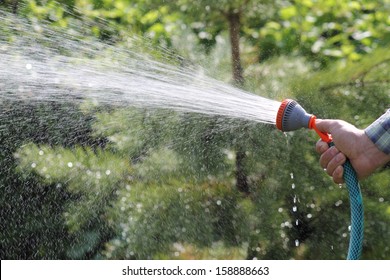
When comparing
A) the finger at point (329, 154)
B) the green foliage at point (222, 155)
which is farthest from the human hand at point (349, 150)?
the green foliage at point (222, 155)

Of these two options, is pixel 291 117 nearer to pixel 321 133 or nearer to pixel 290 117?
pixel 290 117

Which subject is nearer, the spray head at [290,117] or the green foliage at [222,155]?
the spray head at [290,117]

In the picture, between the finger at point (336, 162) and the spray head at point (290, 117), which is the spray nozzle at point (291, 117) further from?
the finger at point (336, 162)

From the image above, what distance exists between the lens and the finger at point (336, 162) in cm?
213

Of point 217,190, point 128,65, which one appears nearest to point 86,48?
point 128,65

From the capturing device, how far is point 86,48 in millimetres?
3230

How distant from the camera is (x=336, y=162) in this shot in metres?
2.14

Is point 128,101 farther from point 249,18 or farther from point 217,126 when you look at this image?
point 249,18

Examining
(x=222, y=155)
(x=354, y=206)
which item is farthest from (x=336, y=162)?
(x=222, y=155)

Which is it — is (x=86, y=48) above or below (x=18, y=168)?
above

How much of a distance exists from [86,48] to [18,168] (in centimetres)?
60

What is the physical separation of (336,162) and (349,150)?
5 centimetres

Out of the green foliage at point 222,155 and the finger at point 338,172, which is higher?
the finger at point 338,172

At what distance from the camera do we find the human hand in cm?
212
